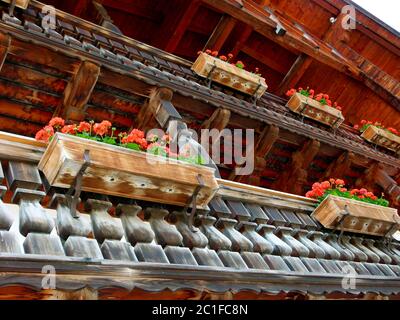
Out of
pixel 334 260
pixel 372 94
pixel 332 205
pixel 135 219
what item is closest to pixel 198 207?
pixel 135 219

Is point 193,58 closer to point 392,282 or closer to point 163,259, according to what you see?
point 392,282

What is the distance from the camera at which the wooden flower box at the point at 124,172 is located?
3.50m

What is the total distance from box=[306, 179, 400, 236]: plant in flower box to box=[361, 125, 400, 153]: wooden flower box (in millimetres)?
5996

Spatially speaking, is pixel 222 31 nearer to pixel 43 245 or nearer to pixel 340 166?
pixel 340 166

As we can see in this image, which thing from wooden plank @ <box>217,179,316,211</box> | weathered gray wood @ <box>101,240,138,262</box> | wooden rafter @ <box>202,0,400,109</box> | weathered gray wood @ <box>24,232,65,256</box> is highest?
wooden rafter @ <box>202,0,400,109</box>

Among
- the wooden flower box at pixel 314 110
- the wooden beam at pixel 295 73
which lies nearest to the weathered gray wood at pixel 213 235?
the wooden flower box at pixel 314 110

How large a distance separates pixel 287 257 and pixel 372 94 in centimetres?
1080

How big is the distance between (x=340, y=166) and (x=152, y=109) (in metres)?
4.80

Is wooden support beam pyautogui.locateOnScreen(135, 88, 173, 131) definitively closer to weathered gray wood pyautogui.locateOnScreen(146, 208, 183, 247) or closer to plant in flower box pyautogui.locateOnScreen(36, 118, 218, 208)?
plant in flower box pyautogui.locateOnScreen(36, 118, 218, 208)

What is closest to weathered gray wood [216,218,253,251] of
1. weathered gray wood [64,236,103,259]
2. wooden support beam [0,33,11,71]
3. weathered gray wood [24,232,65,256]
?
weathered gray wood [64,236,103,259]

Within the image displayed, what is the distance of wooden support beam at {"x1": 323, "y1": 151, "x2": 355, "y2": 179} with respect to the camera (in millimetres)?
10125

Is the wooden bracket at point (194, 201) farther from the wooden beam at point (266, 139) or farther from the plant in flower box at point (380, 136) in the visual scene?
the plant in flower box at point (380, 136)

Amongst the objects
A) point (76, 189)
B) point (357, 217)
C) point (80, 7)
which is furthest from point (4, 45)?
point (357, 217)

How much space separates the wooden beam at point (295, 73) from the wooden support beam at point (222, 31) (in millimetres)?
2331
